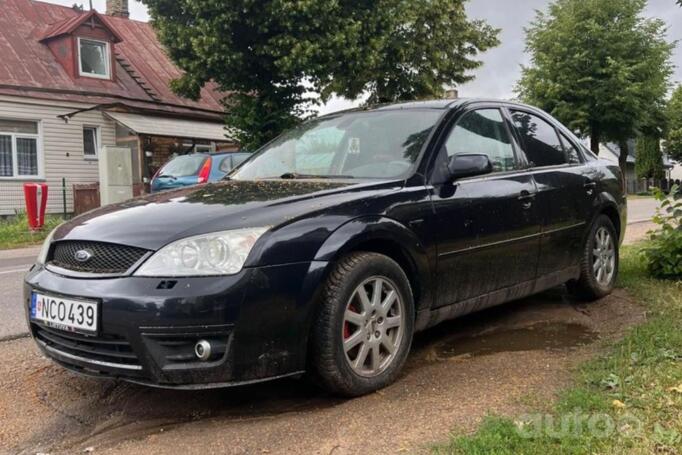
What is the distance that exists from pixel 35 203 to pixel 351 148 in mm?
11328

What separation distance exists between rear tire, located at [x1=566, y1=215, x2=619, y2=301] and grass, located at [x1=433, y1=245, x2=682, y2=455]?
121cm

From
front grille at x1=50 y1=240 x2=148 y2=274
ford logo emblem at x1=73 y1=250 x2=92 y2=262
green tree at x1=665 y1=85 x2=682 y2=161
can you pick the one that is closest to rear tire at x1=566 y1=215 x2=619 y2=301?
front grille at x1=50 y1=240 x2=148 y2=274

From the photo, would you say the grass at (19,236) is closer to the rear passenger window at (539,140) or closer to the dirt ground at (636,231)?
the rear passenger window at (539,140)

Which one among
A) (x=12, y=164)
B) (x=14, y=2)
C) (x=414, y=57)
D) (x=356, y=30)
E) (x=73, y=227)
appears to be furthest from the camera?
(x=414, y=57)

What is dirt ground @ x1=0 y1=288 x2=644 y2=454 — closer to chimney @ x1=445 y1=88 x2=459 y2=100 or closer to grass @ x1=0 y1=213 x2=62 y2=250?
chimney @ x1=445 y1=88 x2=459 y2=100

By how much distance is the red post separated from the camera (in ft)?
44.0

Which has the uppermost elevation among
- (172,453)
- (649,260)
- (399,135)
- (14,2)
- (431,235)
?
(14,2)

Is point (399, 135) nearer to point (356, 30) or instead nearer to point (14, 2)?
point (356, 30)

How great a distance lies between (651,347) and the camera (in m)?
3.78

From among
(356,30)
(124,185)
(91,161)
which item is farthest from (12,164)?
(356,30)

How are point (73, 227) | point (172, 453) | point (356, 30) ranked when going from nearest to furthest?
point (172, 453) → point (73, 227) → point (356, 30)

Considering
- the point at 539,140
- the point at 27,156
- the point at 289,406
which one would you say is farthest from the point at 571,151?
the point at 27,156

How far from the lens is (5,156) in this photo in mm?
18469

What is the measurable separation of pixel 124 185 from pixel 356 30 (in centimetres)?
719
